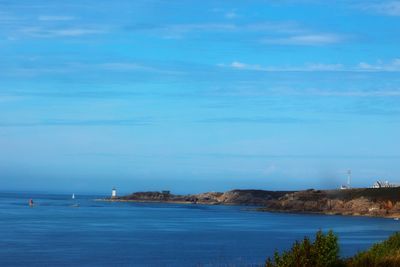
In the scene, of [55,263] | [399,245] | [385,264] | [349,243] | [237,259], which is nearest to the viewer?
[385,264]

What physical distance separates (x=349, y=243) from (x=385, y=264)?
138ft

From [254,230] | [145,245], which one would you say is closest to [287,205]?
[254,230]

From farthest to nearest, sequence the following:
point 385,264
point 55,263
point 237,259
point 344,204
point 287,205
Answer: point 287,205 < point 344,204 < point 237,259 < point 55,263 < point 385,264

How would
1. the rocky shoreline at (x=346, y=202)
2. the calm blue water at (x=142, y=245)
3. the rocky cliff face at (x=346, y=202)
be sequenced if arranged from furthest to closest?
1. the rocky cliff face at (x=346, y=202)
2. the rocky shoreline at (x=346, y=202)
3. the calm blue water at (x=142, y=245)

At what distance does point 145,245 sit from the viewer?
57031 mm

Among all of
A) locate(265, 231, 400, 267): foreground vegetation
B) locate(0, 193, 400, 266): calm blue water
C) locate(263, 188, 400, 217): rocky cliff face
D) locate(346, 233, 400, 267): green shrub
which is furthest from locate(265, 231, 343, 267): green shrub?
locate(263, 188, 400, 217): rocky cliff face

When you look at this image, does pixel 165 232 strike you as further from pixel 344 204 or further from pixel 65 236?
pixel 344 204

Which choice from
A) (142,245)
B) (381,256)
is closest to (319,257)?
(381,256)

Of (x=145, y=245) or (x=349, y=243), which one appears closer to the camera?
(x=145, y=245)

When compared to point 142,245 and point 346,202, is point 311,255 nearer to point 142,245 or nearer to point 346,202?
point 142,245

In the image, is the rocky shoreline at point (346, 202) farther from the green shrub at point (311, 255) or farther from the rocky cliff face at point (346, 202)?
the green shrub at point (311, 255)

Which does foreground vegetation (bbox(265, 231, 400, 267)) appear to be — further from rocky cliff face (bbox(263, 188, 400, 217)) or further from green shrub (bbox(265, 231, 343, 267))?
rocky cliff face (bbox(263, 188, 400, 217))

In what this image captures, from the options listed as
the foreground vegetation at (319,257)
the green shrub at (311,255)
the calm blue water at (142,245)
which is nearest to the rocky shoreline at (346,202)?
the calm blue water at (142,245)

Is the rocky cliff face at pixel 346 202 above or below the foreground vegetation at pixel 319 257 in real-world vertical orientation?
above
